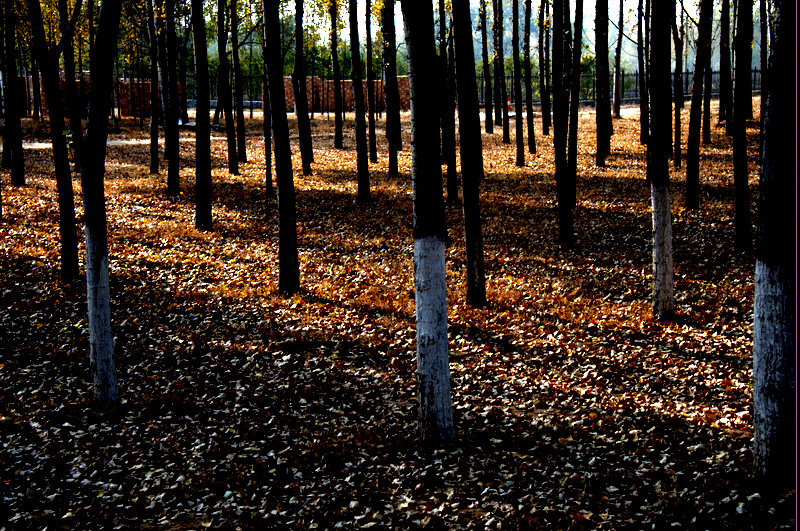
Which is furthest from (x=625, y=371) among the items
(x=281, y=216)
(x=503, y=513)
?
(x=281, y=216)

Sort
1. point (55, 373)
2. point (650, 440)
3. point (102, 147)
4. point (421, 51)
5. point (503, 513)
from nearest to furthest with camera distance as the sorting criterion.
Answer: point (503, 513)
point (421, 51)
point (650, 440)
point (102, 147)
point (55, 373)

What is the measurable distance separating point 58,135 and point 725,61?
18.7 metres

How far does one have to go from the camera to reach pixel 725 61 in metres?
19.4

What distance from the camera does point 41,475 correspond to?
6555 millimetres

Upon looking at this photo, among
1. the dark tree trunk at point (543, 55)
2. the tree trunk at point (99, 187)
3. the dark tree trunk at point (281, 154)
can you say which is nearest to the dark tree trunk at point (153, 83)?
the dark tree trunk at point (281, 154)

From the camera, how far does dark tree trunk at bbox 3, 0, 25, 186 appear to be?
17456mm

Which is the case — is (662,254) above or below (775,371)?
above

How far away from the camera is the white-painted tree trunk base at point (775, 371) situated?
15.8 ft

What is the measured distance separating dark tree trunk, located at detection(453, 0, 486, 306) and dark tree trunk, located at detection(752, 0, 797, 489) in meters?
5.34

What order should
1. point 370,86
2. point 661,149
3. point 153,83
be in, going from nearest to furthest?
point 661,149, point 370,86, point 153,83

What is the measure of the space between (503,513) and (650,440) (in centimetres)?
203

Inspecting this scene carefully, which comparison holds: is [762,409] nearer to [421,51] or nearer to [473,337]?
[421,51]

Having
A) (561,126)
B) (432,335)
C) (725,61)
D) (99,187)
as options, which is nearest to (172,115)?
(561,126)

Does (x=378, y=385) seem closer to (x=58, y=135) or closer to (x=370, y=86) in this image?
(x=58, y=135)
